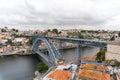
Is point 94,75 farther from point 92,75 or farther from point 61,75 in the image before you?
point 61,75

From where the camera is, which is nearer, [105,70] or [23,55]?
[105,70]

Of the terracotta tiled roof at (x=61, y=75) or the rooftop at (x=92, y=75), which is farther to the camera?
the terracotta tiled roof at (x=61, y=75)

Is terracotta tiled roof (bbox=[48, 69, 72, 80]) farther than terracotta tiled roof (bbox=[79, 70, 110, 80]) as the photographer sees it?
Yes

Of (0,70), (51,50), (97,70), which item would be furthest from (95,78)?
(0,70)

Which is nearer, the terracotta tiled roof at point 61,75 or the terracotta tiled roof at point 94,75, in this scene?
the terracotta tiled roof at point 94,75

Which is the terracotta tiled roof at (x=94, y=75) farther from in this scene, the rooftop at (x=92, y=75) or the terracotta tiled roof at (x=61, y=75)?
the terracotta tiled roof at (x=61, y=75)

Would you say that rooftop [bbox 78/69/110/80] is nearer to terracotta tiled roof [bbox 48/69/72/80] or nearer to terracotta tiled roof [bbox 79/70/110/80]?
terracotta tiled roof [bbox 79/70/110/80]

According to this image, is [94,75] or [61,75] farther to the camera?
[61,75]

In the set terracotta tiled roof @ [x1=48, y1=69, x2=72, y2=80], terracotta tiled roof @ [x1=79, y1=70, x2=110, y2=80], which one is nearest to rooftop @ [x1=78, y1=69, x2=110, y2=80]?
terracotta tiled roof @ [x1=79, y1=70, x2=110, y2=80]

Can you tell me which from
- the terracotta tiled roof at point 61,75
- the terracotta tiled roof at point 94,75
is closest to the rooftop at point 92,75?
the terracotta tiled roof at point 94,75

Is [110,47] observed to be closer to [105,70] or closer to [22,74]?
[105,70]

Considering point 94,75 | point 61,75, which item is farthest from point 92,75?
point 61,75
